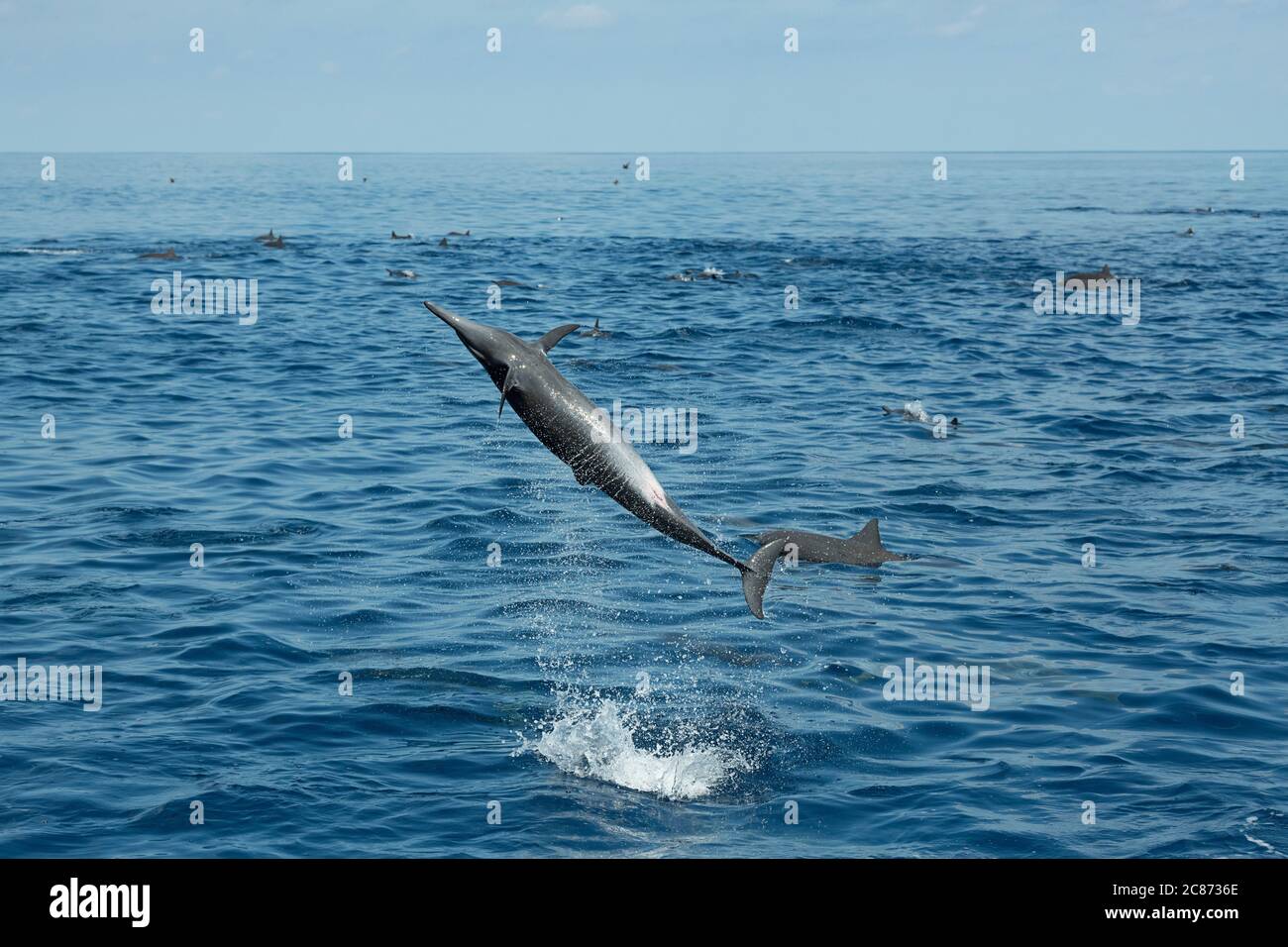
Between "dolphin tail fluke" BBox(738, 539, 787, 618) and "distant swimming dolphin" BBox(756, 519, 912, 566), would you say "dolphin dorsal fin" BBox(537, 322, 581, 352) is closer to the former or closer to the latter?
"dolphin tail fluke" BBox(738, 539, 787, 618)

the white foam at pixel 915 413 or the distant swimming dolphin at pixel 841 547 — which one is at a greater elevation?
the white foam at pixel 915 413

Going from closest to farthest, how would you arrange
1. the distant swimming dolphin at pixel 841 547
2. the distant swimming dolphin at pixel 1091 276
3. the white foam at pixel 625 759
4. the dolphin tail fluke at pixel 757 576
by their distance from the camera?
the dolphin tail fluke at pixel 757 576 → the white foam at pixel 625 759 → the distant swimming dolphin at pixel 841 547 → the distant swimming dolphin at pixel 1091 276

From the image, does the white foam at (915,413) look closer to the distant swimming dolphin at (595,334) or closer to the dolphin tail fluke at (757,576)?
the distant swimming dolphin at (595,334)

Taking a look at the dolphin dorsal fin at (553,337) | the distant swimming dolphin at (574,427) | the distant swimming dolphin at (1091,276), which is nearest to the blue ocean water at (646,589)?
the distant swimming dolphin at (574,427)

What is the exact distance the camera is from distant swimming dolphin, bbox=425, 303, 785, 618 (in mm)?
11422

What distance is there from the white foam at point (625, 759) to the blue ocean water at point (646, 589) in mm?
46

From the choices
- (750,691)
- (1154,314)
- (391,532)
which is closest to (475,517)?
(391,532)

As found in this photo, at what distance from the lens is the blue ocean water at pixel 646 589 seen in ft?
41.3

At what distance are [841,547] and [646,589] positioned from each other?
277 centimetres

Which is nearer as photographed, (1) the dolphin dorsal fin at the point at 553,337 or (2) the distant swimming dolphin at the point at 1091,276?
(1) the dolphin dorsal fin at the point at 553,337

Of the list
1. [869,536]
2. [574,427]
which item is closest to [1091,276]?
[869,536]

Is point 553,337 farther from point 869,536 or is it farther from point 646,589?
point 869,536

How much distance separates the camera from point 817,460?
2522 cm
